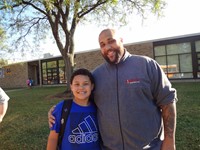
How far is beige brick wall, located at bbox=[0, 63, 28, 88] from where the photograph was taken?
133 ft

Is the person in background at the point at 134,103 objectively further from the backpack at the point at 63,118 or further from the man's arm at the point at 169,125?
the backpack at the point at 63,118

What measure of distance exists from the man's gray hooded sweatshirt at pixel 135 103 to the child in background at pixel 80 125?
0.16 m

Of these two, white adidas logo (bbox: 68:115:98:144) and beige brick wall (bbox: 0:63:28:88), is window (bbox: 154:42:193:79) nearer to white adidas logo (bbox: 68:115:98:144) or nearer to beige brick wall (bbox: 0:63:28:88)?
white adidas logo (bbox: 68:115:98:144)

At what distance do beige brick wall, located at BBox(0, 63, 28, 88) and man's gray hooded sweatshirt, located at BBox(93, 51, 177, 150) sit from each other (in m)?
39.4

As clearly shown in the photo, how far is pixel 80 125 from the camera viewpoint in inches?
101

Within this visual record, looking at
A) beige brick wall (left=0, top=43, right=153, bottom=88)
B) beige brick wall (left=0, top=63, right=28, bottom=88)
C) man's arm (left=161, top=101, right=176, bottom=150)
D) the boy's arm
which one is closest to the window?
beige brick wall (left=0, top=43, right=153, bottom=88)

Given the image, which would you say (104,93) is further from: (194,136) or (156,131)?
(194,136)

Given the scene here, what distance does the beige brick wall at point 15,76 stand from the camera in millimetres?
40656

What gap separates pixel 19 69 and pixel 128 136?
41.2 m

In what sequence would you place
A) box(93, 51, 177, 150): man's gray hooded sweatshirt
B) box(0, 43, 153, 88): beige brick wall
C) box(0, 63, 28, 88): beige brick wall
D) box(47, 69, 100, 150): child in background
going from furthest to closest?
box(0, 63, 28, 88): beige brick wall → box(0, 43, 153, 88): beige brick wall → box(47, 69, 100, 150): child in background → box(93, 51, 177, 150): man's gray hooded sweatshirt

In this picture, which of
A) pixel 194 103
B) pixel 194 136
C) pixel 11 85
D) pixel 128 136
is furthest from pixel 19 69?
pixel 128 136

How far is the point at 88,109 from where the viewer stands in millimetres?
2637

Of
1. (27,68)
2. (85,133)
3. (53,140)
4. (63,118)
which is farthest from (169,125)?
(27,68)

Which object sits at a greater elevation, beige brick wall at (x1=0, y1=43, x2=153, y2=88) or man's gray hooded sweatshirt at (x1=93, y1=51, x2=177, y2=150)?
beige brick wall at (x1=0, y1=43, x2=153, y2=88)
